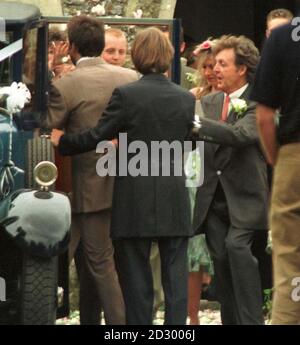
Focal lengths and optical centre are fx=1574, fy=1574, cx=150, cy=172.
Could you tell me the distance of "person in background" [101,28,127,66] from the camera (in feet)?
34.2

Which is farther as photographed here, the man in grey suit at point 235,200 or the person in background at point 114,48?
the person in background at point 114,48

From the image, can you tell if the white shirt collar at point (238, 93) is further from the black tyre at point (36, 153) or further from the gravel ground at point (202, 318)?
the gravel ground at point (202, 318)

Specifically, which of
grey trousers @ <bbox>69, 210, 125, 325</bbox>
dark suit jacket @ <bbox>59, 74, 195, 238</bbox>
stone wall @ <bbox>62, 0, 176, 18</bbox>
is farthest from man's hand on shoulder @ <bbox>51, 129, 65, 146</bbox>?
stone wall @ <bbox>62, 0, 176, 18</bbox>

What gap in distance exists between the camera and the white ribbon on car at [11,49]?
371 inches

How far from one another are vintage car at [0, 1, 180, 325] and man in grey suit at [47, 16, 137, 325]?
0.18 m

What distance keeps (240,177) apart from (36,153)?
51.6 inches

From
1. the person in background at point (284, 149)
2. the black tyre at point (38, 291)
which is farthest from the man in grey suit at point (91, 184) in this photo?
the person in background at point (284, 149)

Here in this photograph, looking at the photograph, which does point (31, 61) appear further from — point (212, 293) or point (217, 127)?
point (212, 293)

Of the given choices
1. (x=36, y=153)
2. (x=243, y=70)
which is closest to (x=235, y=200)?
(x=243, y=70)

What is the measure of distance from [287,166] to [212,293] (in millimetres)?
3656

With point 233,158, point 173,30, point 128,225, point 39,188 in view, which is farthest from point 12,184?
point 173,30

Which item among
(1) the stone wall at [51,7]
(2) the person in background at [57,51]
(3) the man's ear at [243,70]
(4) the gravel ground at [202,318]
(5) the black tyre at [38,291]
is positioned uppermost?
(1) the stone wall at [51,7]

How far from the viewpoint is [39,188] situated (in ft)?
29.7
